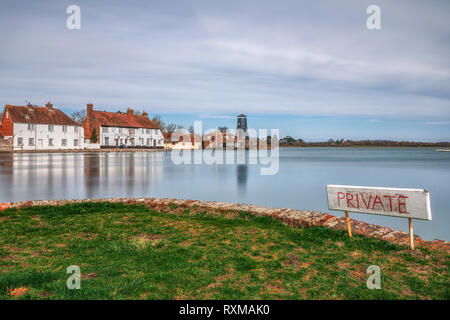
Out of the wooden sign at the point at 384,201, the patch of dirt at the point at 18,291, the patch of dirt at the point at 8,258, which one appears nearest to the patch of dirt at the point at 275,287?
the wooden sign at the point at 384,201

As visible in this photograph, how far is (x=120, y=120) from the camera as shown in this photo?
81188mm

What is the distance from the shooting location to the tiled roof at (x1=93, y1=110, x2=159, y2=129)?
76.9 meters

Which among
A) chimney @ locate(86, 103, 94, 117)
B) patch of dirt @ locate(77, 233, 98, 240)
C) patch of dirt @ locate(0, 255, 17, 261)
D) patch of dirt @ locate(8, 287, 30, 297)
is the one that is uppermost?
chimney @ locate(86, 103, 94, 117)

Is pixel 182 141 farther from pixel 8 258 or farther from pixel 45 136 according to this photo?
pixel 8 258

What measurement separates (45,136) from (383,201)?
231 ft

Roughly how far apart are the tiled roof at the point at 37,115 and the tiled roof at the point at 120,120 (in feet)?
29.7

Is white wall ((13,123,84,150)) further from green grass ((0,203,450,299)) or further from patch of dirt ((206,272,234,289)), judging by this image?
patch of dirt ((206,272,234,289))

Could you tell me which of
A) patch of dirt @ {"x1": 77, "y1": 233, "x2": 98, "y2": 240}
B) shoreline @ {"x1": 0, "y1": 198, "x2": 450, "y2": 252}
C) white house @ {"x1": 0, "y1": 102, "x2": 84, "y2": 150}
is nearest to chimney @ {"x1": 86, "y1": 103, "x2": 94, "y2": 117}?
white house @ {"x1": 0, "y1": 102, "x2": 84, "y2": 150}

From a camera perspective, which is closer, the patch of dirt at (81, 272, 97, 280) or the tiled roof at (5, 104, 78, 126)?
the patch of dirt at (81, 272, 97, 280)

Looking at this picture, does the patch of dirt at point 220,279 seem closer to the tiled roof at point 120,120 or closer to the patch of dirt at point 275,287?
the patch of dirt at point 275,287

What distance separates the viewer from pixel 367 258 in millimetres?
5777

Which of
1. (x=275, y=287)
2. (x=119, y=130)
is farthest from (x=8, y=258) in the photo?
(x=119, y=130)

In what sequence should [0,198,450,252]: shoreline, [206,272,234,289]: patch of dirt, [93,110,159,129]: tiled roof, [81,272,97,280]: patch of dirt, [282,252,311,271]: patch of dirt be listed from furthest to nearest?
[93,110,159,129]: tiled roof → [0,198,450,252]: shoreline → [282,252,311,271]: patch of dirt → [81,272,97,280]: patch of dirt → [206,272,234,289]: patch of dirt

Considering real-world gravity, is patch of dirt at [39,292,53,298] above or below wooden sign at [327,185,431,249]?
below
